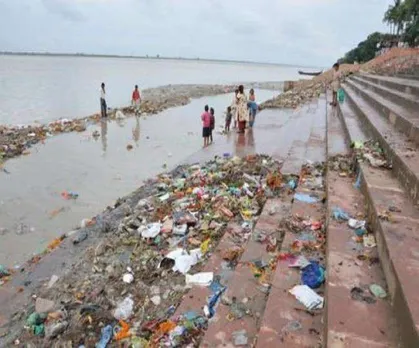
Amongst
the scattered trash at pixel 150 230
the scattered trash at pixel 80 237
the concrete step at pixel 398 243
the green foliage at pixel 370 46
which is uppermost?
the green foliage at pixel 370 46

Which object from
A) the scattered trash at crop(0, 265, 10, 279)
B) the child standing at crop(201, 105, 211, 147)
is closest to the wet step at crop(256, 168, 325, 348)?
the scattered trash at crop(0, 265, 10, 279)

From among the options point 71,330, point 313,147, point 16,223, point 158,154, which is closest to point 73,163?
point 158,154

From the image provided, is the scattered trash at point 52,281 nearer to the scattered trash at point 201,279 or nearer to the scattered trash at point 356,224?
the scattered trash at point 201,279

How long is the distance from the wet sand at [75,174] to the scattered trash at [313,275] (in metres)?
4.25

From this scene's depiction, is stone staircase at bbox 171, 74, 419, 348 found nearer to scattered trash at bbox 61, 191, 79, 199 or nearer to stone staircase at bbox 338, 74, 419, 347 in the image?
stone staircase at bbox 338, 74, 419, 347

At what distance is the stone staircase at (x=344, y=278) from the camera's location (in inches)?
94.0

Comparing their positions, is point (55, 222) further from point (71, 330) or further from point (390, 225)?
point (390, 225)

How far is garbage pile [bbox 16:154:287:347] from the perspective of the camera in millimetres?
3529

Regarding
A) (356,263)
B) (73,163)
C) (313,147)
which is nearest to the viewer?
(356,263)

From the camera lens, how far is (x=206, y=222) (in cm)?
534

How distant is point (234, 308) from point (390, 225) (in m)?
1.44

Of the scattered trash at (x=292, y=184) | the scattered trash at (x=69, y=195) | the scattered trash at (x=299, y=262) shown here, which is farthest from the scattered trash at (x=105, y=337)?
the scattered trash at (x=69, y=195)

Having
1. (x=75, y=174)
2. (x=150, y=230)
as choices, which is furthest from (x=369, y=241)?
(x=75, y=174)

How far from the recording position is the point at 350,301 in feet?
8.66
